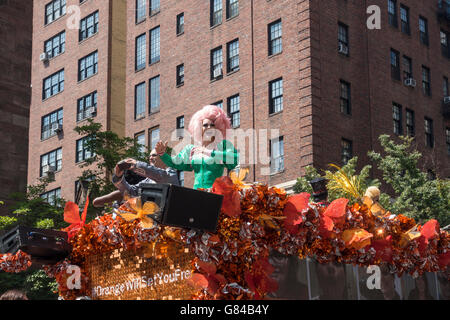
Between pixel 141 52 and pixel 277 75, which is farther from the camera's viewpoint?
pixel 141 52

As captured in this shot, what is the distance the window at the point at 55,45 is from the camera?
46906 millimetres

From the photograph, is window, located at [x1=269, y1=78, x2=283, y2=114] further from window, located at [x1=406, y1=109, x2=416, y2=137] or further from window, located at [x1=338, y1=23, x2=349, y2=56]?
window, located at [x1=406, y1=109, x2=416, y2=137]

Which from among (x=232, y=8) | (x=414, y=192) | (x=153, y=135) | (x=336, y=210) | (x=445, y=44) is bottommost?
(x=336, y=210)

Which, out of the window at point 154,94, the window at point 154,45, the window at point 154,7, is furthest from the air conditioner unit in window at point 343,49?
the window at point 154,7

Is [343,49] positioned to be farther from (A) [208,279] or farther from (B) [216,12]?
(A) [208,279]

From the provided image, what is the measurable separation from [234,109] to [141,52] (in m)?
9.59

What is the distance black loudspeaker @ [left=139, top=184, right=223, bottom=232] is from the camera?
5660 millimetres

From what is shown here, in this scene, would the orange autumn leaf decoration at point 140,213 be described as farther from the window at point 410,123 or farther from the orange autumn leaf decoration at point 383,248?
the window at point 410,123

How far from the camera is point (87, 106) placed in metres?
43.9

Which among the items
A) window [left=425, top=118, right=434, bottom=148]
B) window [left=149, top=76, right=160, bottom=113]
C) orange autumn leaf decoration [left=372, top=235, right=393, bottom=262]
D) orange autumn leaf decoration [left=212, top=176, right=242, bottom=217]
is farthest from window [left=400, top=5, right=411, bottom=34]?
orange autumn leaf decoration [left=212, top=176, right=242, bottom=217]

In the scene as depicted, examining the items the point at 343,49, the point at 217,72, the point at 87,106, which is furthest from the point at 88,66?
the point at 343,49

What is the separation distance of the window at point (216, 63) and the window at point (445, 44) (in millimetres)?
13138

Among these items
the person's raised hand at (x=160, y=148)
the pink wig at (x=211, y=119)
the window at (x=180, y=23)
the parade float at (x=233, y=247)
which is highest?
the window at (x=180, y=23)

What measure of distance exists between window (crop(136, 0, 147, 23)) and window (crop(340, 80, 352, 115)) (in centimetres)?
1426
